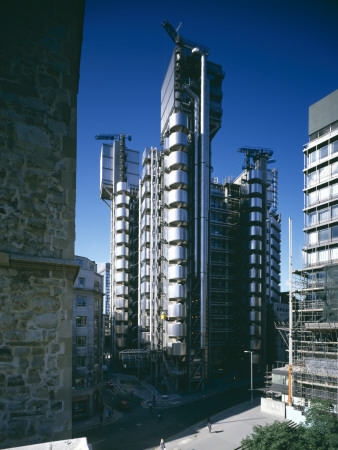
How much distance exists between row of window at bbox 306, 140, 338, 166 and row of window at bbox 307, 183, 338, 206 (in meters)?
4.36

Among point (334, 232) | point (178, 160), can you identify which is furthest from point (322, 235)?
point (178, 160)

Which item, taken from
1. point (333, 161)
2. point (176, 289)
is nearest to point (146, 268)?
point (176, 289)

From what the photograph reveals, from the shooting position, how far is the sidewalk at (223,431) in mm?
26719

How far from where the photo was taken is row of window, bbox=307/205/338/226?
3869cm

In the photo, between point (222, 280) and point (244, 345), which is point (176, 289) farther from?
point (244, 345)

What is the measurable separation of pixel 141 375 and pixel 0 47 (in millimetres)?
63390

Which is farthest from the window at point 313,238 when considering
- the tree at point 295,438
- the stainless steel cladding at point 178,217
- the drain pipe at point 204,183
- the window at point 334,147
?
the tree at point 295,438

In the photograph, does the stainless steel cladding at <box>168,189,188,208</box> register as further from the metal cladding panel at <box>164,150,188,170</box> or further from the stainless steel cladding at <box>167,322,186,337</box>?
the stainless steel cladding at <box>167,322,186,337</box>

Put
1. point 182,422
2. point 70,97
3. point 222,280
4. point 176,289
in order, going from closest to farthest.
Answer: point 70,97
point 182,422
point 176,289
point 222,280

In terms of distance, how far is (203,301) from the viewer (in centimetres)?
5047

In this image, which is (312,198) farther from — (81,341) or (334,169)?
(81,341)

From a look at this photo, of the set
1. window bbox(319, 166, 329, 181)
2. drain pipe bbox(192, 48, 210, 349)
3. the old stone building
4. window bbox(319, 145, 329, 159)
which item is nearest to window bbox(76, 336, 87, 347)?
drain pipe bbox(192, 48, 210, 349)

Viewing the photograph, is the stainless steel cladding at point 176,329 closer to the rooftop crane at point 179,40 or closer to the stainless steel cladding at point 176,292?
the stainless steel cladding at point 176,292

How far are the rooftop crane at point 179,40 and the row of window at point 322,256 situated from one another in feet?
137
